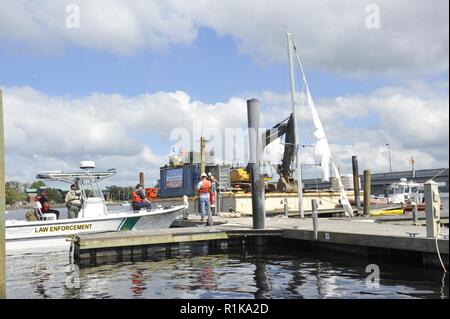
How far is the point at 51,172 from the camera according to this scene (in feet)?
66.9

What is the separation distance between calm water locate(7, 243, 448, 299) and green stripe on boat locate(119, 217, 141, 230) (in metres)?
4.74

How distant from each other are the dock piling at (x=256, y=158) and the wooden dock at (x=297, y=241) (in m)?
0.54

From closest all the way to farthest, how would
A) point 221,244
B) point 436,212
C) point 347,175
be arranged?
1. point 436,212
2. point 221,244
3. point 347,175

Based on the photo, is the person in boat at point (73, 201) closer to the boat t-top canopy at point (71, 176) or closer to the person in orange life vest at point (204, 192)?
the boat t-top canopy at point (71, 176)

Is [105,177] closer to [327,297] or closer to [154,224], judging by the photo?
[154,224]

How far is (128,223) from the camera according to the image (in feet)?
63.5

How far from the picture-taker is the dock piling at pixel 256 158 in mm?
14398

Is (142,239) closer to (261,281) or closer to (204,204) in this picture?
(204,204)

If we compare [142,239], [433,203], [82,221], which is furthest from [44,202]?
[433,203]

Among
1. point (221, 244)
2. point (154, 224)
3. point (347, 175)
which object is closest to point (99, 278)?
point (221, 244)

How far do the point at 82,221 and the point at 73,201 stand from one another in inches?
48.9

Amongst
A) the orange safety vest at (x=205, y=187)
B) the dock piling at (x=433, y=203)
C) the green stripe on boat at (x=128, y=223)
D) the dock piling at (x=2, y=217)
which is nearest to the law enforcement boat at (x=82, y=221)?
the green stripe on boat at (x=128, y=223)

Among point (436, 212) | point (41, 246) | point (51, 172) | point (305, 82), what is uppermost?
point (305, 82)
